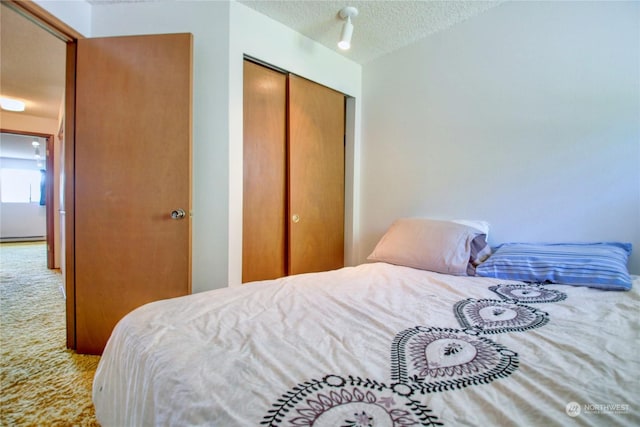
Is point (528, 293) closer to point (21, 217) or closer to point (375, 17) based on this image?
point (375, 17)

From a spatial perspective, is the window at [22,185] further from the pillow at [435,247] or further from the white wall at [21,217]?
the pillow at [435,247]

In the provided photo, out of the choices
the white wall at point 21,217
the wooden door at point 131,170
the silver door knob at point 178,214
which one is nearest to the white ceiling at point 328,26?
the wooden door at point 131,170

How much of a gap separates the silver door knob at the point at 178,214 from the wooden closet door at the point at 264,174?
42 centimetres

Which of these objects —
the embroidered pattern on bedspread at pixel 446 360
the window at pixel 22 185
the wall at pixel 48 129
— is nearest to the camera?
the embroidered pattern on bedspread at pixel 446 360

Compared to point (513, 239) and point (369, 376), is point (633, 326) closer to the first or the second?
point (369, 376)

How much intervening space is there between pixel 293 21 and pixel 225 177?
1276mm

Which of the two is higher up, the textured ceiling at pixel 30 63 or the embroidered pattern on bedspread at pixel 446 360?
the textured ceiling at pixel 30 63

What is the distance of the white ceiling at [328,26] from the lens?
6.49 ft

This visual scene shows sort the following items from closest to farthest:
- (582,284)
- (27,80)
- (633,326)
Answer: (633,326) → (582,284) → (27,80)

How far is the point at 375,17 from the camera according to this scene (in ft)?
6.89

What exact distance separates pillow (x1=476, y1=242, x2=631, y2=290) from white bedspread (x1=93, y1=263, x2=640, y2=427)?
11cm

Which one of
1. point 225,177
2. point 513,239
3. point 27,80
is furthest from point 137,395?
point 27,80

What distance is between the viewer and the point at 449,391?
0.59m

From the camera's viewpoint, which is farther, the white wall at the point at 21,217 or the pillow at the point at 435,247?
the white wall at the point at 21,217
